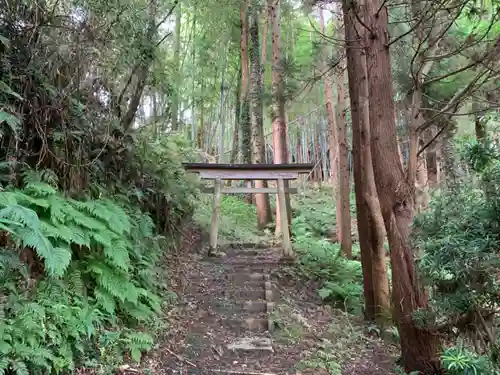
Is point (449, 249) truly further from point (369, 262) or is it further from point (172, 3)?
point (172, 3)

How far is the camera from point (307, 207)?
647 inches

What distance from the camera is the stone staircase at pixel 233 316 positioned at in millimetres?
4352

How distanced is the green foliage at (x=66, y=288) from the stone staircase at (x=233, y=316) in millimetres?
665

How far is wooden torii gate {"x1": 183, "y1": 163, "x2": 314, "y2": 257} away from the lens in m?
7.64

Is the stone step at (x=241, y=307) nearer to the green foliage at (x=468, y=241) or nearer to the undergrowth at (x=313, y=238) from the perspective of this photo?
the undergrowth at (x=313, y=238)

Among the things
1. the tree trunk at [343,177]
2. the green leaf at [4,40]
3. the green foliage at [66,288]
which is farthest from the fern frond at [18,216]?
the tree trunk at [343,177]

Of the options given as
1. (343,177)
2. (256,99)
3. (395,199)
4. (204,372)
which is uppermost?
(256,99)

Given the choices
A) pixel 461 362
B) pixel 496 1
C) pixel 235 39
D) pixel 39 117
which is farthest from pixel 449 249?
pixel 235 39

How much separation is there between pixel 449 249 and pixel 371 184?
3.39 meters

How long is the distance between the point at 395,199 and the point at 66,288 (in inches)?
126

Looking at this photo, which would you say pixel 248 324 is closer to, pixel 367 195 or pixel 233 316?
pixel 233 316

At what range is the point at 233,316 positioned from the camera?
5480mm

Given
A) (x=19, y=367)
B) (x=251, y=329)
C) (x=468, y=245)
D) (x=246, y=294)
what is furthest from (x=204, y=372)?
(x=468, y=245)

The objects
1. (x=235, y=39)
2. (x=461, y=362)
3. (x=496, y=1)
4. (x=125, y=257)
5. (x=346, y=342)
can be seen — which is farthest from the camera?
(x=235, y=39)
